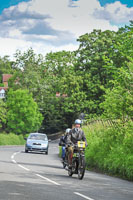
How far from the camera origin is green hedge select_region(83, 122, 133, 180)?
1859 centimetres

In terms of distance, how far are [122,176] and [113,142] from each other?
3.66 metres

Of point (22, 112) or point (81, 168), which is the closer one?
point (81, 168)

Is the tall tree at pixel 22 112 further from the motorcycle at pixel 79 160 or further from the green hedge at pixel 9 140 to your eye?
the motorcycle at pixel 79 160

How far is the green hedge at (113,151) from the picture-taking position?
18.6 meters

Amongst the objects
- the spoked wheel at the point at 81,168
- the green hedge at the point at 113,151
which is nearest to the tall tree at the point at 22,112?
the green hedge at the point at 113,151

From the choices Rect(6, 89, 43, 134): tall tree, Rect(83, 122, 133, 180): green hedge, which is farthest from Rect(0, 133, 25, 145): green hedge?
Rect(83, 122, 133, 180): green hedge

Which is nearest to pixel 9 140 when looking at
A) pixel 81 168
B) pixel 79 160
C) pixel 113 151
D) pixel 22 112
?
pixel 22 112

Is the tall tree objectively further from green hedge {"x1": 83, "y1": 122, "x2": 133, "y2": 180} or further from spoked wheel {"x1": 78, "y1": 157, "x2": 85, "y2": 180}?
spoked wheel {"x1": 78, "y1": 157, "x2": 85, "y2": 180}

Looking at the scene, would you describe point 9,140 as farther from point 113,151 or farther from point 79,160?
point 79,160

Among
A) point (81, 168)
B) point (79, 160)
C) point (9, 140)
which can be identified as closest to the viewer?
point (81, 168)

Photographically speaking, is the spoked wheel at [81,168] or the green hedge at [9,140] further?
the green hedge at [9,140]

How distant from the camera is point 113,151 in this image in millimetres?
20797

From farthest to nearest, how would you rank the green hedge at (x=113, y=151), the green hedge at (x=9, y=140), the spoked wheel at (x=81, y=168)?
the green hedge at (x=9, y=140) < the green hedge at (x=113, y=151) < the spoked wheel at (x=81, y=168)

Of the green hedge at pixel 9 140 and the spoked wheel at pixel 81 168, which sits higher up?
the green hedge at pixel 9 140
